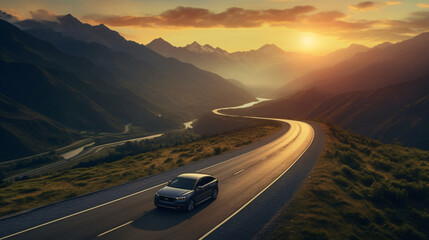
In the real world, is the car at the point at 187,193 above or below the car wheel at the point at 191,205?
above

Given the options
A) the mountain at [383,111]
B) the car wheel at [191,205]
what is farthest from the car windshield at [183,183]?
the mountain at [383,111]

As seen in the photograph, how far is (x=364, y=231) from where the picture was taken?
1698 cm

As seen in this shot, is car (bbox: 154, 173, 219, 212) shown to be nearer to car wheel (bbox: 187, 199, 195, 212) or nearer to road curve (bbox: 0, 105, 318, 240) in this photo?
car wheel (bbox: 187, 199, 195, 212)

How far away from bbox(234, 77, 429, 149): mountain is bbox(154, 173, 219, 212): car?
8797 centimetres

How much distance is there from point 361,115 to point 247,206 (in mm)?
117509

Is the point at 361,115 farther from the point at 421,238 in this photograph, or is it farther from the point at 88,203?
the point at 88,203

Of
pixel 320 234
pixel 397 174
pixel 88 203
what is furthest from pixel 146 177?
pixel 397 174

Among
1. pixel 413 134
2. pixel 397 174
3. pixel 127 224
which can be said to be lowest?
pixel 413 134

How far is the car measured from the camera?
657 inches

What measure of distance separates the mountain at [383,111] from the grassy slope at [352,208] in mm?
72586

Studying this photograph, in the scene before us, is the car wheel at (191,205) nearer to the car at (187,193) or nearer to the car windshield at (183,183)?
the car at (187,193)

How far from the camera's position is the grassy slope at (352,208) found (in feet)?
51.2

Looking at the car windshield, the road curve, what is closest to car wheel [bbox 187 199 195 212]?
the road curve

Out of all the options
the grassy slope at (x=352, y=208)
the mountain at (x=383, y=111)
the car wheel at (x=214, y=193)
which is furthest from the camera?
the mountain at (x=383, y=111)
